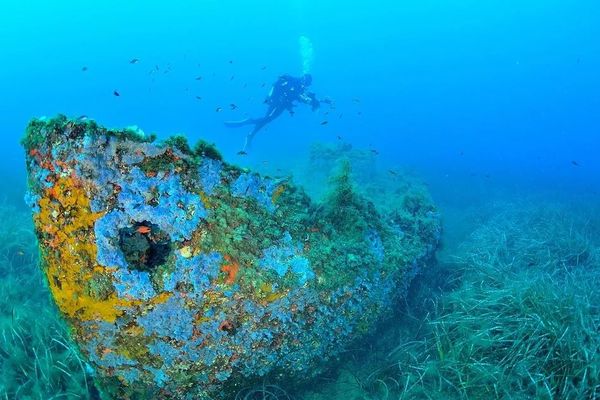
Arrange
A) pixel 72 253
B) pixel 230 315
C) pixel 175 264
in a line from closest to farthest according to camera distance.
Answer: pixel 72 253, pixel 175 264, pixel 230 315

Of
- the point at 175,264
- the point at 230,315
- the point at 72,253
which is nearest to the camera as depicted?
the point at 72,253

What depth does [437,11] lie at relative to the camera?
18188 centimetres

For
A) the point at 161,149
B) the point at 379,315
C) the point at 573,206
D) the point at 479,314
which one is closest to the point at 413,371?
the point at 379,315

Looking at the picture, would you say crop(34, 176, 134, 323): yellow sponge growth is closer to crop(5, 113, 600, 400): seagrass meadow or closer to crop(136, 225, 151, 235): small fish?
crop(5, 113, 600, 400): seagrass meadow

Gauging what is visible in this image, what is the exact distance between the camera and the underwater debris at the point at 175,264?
7.81 feet

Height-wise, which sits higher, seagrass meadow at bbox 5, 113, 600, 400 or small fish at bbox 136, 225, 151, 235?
small fish at bbox 136, 225, 151, 235

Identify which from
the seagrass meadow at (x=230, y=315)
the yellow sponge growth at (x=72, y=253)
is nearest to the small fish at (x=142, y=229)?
the seagrass meadow at (x=230, y=315)

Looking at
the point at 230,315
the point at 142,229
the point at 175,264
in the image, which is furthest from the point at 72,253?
the point at 230,315

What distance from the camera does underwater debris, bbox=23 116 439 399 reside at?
2.38 metres

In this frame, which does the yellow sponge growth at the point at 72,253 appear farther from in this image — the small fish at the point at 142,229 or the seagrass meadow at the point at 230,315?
the small fish at the point at 142,229

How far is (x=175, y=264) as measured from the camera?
8.35ft

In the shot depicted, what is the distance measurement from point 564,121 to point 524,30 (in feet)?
388

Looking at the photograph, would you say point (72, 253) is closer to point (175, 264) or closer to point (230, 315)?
point (175, 264)

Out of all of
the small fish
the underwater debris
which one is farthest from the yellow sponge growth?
the small fish
